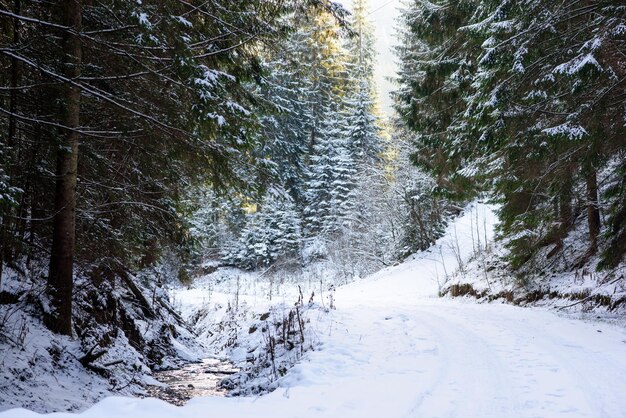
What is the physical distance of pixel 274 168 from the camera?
24.8ft

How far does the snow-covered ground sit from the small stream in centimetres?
188

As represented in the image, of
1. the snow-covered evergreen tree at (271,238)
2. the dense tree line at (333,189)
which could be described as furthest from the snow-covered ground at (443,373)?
the snow-covered evergreen tree at (271,238)

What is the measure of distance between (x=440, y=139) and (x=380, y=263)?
16.5 m

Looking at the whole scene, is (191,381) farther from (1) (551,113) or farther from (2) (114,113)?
(1) (551,113)

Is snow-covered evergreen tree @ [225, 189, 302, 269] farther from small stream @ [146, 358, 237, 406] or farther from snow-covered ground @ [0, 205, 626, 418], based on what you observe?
snow-covered ground @ [0, 205, 626, 418]

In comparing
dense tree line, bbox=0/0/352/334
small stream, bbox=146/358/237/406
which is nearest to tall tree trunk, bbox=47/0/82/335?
dense tree line, bbox=0/0/352/334

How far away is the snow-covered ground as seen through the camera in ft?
13.2

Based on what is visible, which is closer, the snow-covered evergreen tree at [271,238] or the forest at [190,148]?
the forest at [190,148]

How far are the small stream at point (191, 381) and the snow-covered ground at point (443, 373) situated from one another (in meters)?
1.88

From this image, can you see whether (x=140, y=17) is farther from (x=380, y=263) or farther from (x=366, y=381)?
(x=380, y=263)

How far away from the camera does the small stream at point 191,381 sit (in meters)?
6.53

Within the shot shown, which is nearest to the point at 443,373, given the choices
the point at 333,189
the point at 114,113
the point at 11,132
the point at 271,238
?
the point at 11,132

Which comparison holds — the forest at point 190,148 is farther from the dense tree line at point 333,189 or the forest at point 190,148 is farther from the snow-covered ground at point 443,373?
the dense tree line at point 333,189

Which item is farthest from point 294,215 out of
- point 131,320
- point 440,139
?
point 131,320
